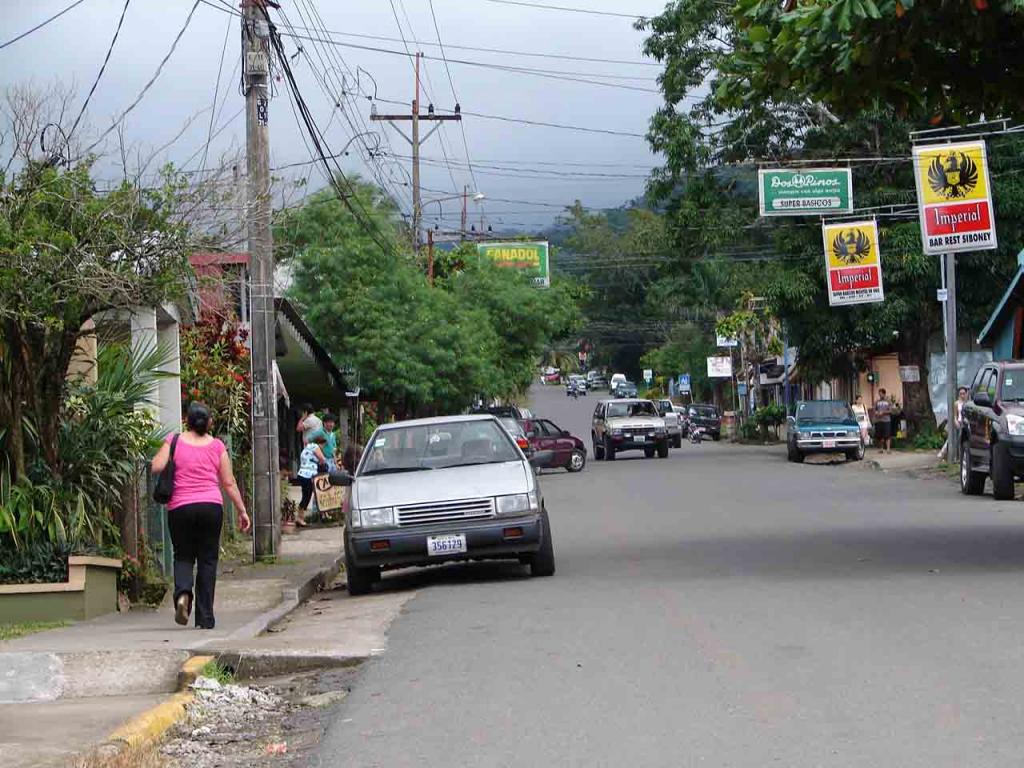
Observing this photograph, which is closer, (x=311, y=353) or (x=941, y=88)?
(x=941, y=88)

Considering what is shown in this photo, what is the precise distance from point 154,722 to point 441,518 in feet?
18.7

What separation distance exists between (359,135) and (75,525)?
52.5 feet

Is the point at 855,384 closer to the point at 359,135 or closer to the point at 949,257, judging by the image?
the point at 949,257

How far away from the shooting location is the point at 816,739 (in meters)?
6.92

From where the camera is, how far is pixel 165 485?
460 inches

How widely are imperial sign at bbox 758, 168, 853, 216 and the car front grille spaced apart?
1902 centimetres

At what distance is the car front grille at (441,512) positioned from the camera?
13625mm

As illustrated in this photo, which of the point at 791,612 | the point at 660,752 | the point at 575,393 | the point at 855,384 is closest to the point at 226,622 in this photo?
the point at 791,612

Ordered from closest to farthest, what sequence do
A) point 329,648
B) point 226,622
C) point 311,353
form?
point 329,648 < point 226,622 < point 311,353

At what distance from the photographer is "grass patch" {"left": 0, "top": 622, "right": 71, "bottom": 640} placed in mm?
11531

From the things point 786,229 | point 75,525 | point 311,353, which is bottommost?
point 75,525

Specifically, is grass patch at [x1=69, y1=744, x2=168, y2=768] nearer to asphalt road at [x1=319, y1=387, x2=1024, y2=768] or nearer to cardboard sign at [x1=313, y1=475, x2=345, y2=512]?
asphalt road at [x1=319, y1=387, x2=1024, y2=768]

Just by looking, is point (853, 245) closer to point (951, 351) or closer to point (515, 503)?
point (951, 351)

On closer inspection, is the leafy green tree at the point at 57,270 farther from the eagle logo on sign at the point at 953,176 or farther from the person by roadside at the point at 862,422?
the person by roadside at the point at 862,422
